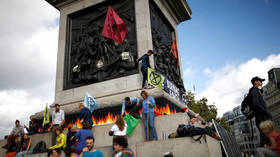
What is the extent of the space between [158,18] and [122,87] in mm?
5496

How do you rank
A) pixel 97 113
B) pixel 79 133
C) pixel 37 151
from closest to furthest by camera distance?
pixel 79 133 < pixel 37 151 < pixel 97 113

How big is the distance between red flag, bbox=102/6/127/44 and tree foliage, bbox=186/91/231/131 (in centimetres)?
2092

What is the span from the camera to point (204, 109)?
32156 mm

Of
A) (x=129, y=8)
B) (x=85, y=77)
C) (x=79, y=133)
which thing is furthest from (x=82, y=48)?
(x=79, y=133)

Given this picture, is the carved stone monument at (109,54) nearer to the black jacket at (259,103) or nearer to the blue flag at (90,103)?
the blue flag at (90,103)

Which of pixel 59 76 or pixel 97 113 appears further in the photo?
pixel 59 76

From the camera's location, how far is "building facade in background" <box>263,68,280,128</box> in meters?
60.4

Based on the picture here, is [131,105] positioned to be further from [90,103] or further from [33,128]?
[33,128]

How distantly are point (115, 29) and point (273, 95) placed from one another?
6350cm

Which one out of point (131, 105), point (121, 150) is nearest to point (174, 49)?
point (131, 105)

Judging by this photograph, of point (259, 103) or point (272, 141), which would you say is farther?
point (259, 103)

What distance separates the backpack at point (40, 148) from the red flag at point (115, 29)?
5963 millimetres

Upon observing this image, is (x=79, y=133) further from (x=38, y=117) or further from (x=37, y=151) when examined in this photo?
(x=38, y=117)

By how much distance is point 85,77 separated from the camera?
1298 centimetres
